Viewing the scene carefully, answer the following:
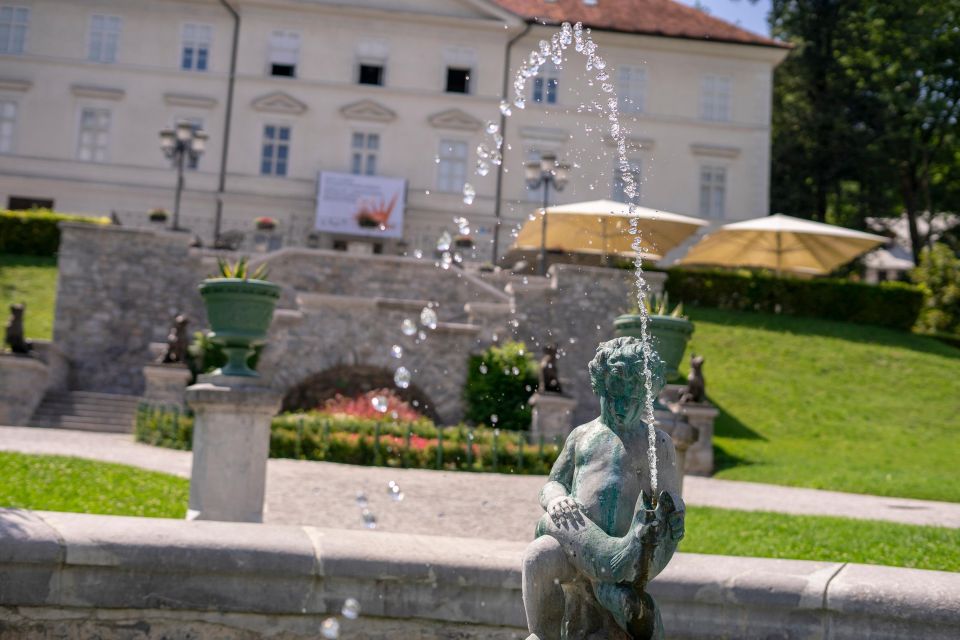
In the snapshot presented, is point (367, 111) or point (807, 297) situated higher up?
point (367, 111)

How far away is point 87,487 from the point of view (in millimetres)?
10320

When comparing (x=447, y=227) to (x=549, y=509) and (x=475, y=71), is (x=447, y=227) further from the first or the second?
(x=549, y=509)

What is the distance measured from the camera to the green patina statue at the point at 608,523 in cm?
343

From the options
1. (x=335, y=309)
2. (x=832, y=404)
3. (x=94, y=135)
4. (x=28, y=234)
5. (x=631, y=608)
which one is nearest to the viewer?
(x=631, y=608)

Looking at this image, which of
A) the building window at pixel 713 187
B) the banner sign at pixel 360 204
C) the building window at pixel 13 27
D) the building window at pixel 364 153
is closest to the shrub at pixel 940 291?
the building window at pixel 713 187

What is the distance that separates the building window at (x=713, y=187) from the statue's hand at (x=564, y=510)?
1439 inches

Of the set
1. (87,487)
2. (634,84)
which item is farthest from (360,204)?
(87,487)

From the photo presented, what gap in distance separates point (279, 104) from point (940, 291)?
2177 centimetres

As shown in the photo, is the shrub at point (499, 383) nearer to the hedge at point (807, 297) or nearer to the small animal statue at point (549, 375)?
the small animal statue at point (549, 375)

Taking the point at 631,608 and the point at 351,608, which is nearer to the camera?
the point at 631,608

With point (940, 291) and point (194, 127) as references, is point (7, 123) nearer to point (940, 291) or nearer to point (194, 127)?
point (194, 127)

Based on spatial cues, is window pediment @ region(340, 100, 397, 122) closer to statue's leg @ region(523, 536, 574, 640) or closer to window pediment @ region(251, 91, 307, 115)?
window pediment @ region(251, 91, 307, 115)

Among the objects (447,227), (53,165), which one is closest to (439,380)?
(447,227)

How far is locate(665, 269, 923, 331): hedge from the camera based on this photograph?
98.3 ft
